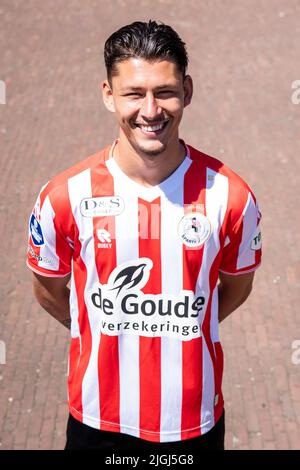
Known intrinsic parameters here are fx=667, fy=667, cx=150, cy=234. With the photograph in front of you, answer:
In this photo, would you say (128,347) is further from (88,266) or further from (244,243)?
(244,243)

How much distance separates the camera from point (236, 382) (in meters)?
5.52

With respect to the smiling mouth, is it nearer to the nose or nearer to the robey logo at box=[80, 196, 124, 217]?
the nose

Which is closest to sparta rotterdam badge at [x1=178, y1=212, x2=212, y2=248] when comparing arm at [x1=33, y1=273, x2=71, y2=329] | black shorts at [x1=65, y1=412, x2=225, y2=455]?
arm at [x1=33, y1=273, x2=71, y2=329]

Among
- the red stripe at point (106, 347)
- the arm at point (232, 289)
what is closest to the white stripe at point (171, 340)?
the red stripe at point (106, 347)

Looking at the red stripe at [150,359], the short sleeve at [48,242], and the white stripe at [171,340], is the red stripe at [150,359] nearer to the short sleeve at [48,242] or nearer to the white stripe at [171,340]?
the white stripe at [171,340]

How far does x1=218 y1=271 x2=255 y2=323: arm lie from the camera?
10.9ft

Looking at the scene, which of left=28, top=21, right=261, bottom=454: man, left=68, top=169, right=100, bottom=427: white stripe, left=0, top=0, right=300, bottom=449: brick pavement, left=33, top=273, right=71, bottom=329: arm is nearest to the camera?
left=28, top=21, right=261, bottom=454: man

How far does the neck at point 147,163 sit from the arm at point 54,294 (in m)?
0.65

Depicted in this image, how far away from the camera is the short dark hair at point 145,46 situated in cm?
270

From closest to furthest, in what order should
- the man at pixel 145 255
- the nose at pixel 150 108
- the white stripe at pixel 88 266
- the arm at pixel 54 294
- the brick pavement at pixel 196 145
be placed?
1. the nose at pixel 150 108
2. the man at pixel 145 255
3. the white stripe at pixel 88 266
4. the arm at pixel 54 294
5. the brick pavement at pixel 196 145

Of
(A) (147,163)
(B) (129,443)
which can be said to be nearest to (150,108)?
(A) (147,163)

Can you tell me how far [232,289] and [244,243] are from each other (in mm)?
444
